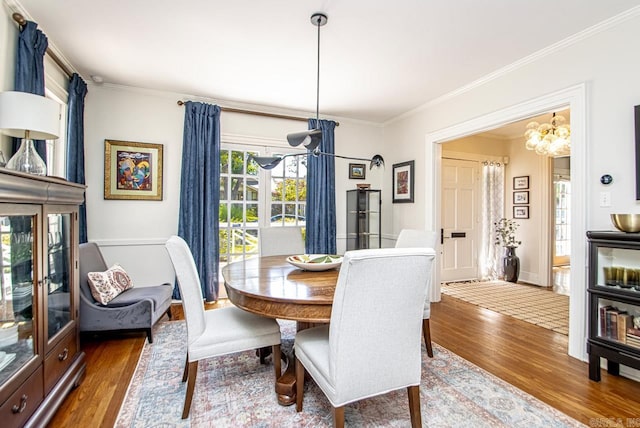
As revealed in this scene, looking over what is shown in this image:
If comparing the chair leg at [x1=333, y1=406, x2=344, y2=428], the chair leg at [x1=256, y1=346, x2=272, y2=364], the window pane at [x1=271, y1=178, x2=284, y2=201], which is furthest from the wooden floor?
the window pane at [x1=271, y1=178, x2=284, y2=201]

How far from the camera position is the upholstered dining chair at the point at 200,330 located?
1.73m

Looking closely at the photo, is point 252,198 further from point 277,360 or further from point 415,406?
point 415,406

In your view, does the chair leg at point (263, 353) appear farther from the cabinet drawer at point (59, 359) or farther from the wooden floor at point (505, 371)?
the cabinet drawer at point (59, 359)

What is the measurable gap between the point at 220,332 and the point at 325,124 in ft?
11.3

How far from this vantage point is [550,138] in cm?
362

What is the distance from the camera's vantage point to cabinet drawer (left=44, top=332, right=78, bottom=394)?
1667 mm

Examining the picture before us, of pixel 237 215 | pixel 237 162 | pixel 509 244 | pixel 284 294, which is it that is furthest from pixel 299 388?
pixel 509 244

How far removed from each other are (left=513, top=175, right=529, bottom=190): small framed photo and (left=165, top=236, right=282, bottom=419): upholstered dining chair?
519 centimetres

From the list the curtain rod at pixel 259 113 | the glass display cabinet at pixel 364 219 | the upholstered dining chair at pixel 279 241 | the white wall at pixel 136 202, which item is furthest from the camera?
the glass display cabinet at pixel 364 219

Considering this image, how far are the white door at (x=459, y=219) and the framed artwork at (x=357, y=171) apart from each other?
131cm

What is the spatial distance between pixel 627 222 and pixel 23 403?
351 cm

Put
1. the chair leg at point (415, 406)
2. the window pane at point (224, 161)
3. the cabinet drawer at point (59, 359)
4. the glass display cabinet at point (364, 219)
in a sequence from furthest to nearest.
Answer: the glass display cabinet at point (364, 219) < the window pane at point (224, 161) < the cabinet drawer at point (59, 359) < the chair leg at point (415, 406)

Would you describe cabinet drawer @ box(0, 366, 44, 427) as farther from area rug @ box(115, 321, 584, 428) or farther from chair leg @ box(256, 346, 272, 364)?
chair leg @ box(256, 346, 272, 364)

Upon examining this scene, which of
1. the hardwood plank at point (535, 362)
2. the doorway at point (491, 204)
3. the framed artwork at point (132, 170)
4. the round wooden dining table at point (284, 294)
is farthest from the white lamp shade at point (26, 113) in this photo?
the doorway at point (491, 204)
